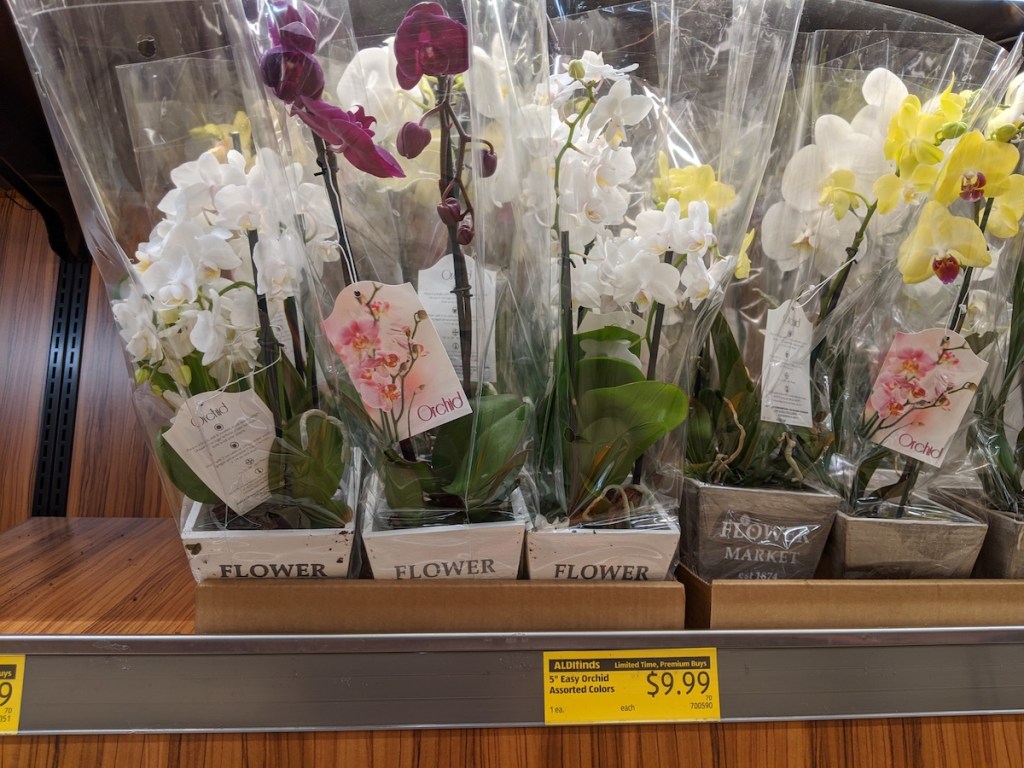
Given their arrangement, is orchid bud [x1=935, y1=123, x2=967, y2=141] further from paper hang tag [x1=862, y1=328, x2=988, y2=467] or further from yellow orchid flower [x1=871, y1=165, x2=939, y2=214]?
paper hang tag [x1=862, y1=328, x2=988, y2=467]

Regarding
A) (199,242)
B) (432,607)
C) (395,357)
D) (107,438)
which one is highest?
(199,242)

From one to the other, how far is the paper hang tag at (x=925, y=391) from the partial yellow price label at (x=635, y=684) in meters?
0.30

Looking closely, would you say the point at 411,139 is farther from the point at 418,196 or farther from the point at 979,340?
the point at 979,340

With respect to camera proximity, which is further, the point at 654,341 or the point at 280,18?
the point at 654,341

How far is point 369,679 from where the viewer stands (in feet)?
2.04

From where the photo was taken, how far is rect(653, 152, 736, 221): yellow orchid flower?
2.24 feet

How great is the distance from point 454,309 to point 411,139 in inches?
5.9

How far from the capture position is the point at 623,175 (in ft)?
2.10

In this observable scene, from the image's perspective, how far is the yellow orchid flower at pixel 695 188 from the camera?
2.24 ft

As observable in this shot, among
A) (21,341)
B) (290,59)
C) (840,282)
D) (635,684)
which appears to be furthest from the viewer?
(21,341)

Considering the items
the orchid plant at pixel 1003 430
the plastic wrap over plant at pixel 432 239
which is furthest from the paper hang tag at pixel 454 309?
the orchid plant at pixel 1003 430

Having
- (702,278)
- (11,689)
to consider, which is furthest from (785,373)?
(11,689)

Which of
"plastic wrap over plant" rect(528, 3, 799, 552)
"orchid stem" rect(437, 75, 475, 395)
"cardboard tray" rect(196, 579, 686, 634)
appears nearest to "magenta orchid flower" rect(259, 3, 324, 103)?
"orchid stem" rect(437, 75, 475, 395)

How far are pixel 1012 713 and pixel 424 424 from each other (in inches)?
24.4
